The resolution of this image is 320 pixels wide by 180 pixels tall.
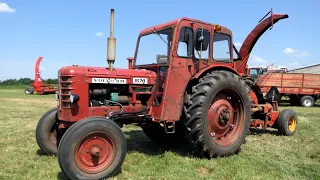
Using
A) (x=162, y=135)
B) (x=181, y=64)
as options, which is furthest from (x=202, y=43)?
(x=162, y=135)

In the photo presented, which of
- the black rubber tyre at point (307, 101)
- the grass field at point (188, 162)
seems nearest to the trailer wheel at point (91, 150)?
the grass field at point (188, 162)

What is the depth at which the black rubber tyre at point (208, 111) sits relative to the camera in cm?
549

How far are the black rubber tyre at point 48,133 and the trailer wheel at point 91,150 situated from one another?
1.71 m

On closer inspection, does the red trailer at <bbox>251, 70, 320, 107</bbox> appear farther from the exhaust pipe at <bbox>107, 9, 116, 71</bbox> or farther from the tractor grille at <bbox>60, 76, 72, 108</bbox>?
the tractor grille at <bbox>60, 76, 72, 108</bbox>

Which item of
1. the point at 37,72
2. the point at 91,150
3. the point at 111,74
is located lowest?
the point at 91,150

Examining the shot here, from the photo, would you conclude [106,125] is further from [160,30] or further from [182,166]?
[160,30]

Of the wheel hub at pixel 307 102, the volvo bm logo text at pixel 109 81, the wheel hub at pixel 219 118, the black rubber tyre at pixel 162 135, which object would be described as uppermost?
the volvo bm logo text at pixel 109 81

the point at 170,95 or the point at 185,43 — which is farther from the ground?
the point at 185,43

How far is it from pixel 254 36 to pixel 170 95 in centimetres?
353

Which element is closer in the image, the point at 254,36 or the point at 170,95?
the point at 170,95

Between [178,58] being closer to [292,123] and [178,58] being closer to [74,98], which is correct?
[74,98]

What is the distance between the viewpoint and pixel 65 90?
531cm

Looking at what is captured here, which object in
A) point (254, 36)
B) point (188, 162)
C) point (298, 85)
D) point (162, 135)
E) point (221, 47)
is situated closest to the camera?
point (188, 162)

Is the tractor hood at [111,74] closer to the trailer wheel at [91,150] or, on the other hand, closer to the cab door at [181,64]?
the cab door at [181,64]
